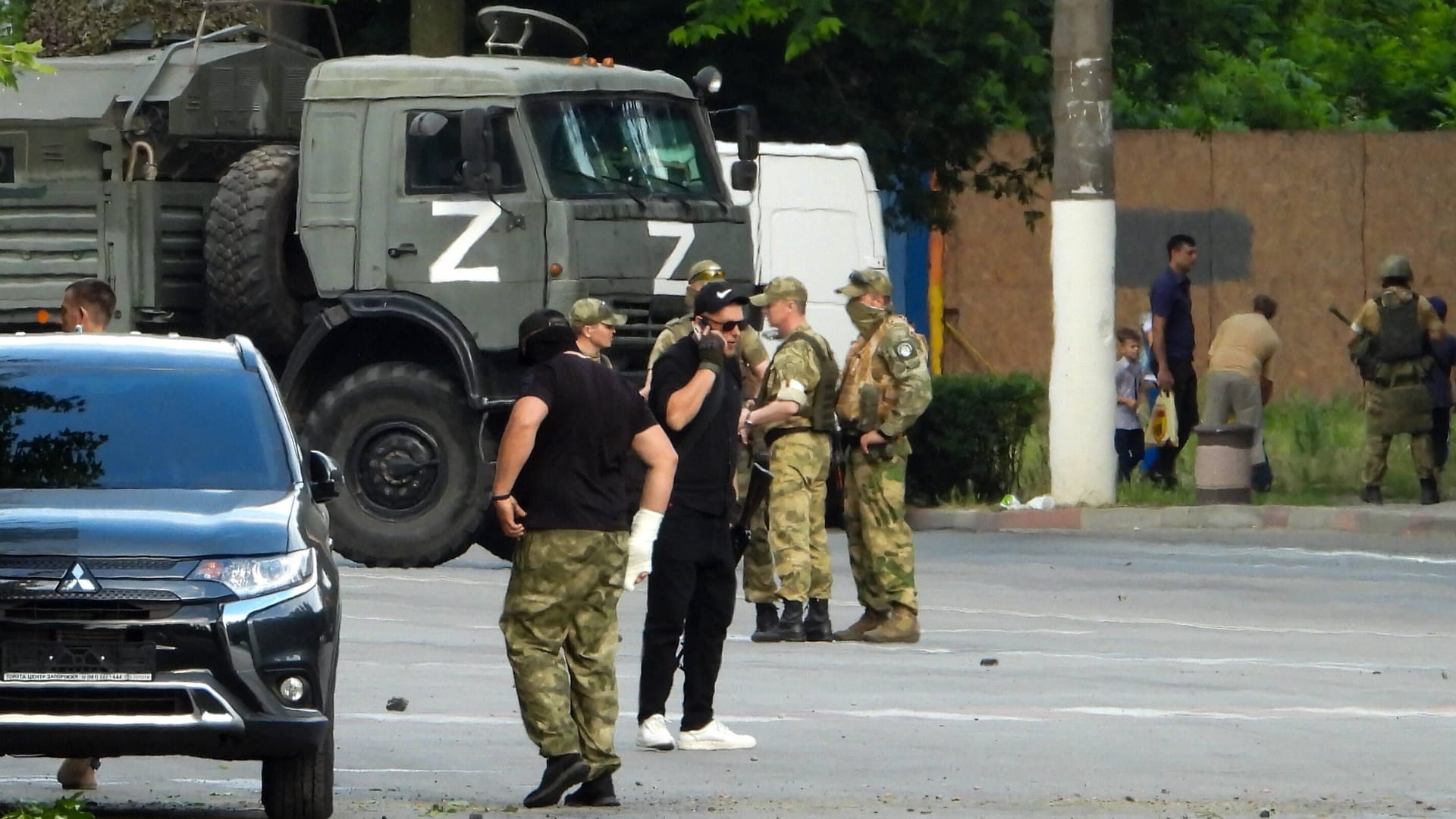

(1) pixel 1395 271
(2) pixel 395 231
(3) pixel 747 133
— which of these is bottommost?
(1) pixel 1395 271

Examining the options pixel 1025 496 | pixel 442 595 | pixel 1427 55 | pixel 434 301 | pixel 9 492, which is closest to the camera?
pixel 9 492

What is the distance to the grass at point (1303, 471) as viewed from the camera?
75.2 ft

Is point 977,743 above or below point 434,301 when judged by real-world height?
below

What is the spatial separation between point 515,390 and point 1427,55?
26.7 metres

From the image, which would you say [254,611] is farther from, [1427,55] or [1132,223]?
[1427,55]

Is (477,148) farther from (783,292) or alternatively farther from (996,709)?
(996,709)

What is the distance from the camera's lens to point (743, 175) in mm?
18875

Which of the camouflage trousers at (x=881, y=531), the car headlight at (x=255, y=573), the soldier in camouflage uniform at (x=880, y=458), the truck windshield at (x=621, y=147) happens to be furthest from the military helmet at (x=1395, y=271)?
the car headlight at (x=255, y=573)

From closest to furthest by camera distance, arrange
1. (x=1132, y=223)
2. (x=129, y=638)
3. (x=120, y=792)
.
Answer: (x=129, y=638) → (x=120, y=792) → (x=1132, y=223)

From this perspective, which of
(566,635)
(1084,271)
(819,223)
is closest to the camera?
(566,635)

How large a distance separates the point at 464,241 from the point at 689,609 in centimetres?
710

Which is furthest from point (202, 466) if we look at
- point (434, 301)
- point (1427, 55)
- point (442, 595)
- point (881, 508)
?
point (1427, 55)

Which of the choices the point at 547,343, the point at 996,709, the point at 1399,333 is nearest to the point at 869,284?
the point at 996,709

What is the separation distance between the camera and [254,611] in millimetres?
8961
